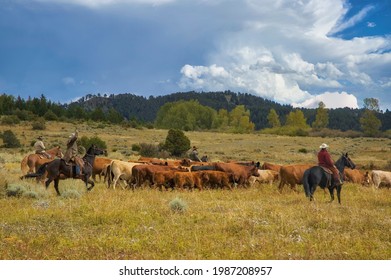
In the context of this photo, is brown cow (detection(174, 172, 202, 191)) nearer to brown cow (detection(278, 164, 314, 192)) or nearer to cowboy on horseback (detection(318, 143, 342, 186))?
brown cow (detection(278, 164, 314, 192))

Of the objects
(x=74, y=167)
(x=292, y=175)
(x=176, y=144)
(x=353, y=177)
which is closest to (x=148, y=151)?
(x=176, y=144)

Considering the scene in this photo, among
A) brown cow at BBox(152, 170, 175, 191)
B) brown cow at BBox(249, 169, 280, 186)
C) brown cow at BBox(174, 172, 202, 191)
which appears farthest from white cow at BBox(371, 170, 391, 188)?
brown cow at BBox(152, 170, 175, 191)

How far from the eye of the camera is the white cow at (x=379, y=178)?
68.0ft

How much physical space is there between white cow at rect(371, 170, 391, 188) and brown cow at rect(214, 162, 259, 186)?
5.69m

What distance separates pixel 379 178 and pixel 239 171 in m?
6.94

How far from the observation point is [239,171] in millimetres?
19484

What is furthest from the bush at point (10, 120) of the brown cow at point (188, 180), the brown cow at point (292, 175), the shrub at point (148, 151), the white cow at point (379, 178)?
the white cow at point (379, 178)

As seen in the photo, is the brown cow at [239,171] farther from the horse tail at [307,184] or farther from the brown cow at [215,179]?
the horse tail at [307,184]

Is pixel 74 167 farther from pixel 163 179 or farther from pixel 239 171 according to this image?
pixel 239 171

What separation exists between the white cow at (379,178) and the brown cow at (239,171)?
569cm

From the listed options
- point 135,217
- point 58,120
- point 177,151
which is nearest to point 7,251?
point 135,217

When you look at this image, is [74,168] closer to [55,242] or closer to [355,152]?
[55,242]

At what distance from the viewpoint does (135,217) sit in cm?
1059
